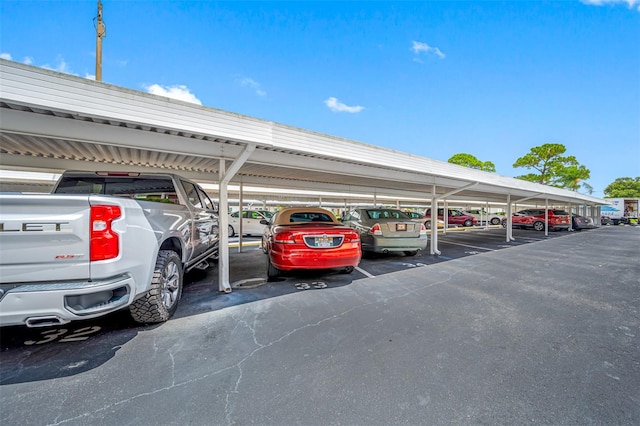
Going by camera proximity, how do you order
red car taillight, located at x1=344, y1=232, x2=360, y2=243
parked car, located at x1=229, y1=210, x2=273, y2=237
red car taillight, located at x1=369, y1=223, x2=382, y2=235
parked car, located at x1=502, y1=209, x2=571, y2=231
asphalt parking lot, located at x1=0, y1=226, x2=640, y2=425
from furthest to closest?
parked car, located at x1=502, y1=209, x2=571, y2=231, parked car, located at x1=229, y1=210, x2=273, y2=237, red car taillight, located at x1=369, y1=223, x2=382, y2=235, red car taillight, located at x1=344, y1=232, x2=360, y2=243, asphalt parking lot, located at x1=0, y1=226, x2=640, y2=425

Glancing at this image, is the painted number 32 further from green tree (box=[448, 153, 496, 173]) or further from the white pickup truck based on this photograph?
green tree (box=[448, 153, 496, 173])

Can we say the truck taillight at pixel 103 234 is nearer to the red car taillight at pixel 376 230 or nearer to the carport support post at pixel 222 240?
the carport support post at pixel 222 240

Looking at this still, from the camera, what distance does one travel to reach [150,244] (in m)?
2.62

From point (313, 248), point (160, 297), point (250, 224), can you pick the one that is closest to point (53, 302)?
point (160, 297)

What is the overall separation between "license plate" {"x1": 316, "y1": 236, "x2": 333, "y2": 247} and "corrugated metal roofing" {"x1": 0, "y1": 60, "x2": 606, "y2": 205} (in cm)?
150

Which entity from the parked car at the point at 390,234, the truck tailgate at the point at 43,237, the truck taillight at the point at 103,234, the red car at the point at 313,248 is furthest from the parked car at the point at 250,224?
the truck tailgate at the point at 43,237

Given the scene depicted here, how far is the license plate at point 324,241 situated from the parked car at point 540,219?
65.8ft

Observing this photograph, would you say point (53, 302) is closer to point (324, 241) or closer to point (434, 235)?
point (324, 241)

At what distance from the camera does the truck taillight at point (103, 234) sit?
2.13 meters

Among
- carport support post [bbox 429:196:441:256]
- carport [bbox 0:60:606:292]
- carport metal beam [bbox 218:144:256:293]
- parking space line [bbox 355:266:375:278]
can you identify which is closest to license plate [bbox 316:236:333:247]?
parking space line [bbox 355:266:375:278]

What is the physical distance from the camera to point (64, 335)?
276cm

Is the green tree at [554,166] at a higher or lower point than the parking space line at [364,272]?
higher

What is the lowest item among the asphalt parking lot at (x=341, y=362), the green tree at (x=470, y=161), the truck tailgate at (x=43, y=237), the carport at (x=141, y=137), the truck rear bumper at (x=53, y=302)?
the asphalt parking lot at (x=341, y=362)

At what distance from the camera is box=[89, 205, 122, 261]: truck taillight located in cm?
213
